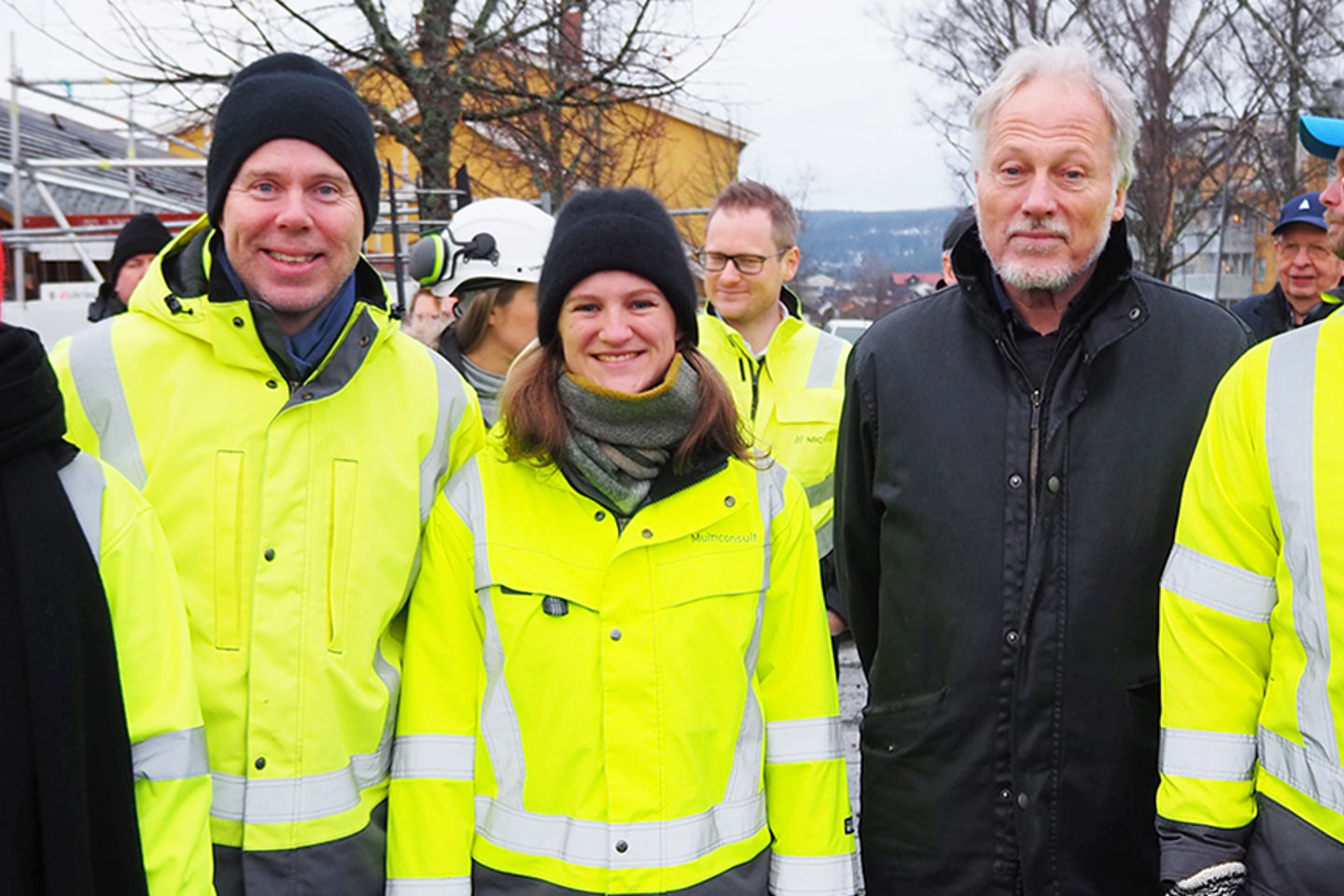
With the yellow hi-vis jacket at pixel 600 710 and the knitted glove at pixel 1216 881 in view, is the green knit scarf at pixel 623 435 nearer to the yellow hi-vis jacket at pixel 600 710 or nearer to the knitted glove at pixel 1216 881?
the yellow hi-vis jacket at pixel 600 710

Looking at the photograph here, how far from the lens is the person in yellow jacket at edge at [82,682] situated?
6.13 ft

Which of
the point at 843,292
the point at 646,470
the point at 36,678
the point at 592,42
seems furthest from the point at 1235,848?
the point at 843,292

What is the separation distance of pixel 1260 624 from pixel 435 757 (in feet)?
5.19

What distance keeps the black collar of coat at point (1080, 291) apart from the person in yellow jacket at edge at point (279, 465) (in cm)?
127

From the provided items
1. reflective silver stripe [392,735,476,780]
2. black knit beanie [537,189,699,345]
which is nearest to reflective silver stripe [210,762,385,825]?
reflective silver stripe [392,735,476,780]

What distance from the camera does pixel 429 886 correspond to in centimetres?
238

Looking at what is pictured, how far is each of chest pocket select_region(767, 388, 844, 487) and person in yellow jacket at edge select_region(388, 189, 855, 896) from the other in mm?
1717

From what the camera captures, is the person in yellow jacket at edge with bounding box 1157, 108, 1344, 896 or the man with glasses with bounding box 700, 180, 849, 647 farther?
the man with glasses with bounding box 700, 180, 849, 647

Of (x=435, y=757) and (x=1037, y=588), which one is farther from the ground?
(x=1037, y=588)

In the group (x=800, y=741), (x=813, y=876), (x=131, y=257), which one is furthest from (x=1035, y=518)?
(x=131, y=257)

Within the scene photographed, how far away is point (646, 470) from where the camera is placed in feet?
8.39

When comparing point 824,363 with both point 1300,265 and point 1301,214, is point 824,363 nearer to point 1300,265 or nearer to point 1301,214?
point 1300,265

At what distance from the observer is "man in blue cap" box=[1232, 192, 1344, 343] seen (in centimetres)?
644

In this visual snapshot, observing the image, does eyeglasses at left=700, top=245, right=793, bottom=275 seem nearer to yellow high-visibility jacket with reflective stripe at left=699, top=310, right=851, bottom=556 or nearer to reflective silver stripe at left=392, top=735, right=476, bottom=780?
yellow high-visibility jacket with reflective stripe at left=699, top=310, right=851, bottom=556
